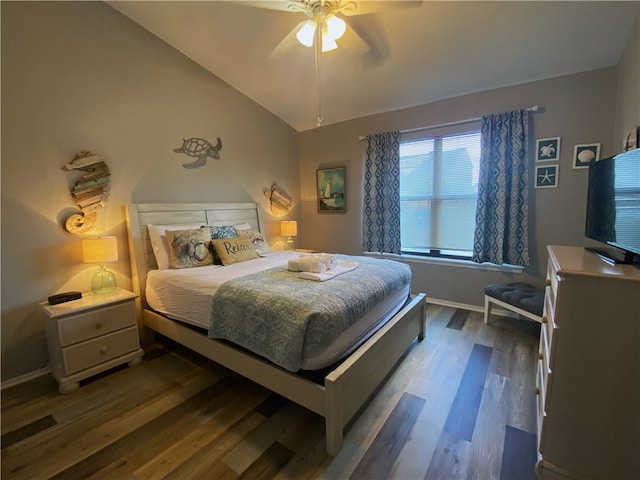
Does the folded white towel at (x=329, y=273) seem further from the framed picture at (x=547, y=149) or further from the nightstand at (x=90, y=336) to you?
the framed picture at (x=547, y=149)

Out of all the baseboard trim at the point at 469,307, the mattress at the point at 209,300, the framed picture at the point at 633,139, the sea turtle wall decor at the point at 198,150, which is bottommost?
the baseboard trim at the point at 469,307

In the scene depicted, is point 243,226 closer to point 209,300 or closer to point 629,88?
point 209,300

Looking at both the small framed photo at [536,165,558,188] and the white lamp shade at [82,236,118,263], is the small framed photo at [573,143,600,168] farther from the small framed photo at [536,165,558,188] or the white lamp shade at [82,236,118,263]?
the white lamp shade at [82,236,118,263]

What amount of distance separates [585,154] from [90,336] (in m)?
4.54

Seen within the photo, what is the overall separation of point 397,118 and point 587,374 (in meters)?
3.28

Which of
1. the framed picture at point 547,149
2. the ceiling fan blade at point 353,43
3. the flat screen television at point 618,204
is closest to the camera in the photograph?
the flat screen television at point 618,204

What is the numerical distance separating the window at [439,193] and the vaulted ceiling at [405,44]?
57cm

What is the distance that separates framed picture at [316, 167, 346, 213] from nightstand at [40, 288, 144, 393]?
2875 mm

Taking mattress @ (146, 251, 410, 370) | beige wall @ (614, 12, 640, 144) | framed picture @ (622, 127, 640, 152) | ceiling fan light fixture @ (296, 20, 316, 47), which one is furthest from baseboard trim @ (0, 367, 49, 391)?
beige wall @ (614, 12, 640, 144)

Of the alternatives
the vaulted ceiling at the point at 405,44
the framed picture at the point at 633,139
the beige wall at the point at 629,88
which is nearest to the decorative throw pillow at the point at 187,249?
the vaulted ceiling at the point at 405,44

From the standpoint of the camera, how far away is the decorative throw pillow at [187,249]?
2697mm

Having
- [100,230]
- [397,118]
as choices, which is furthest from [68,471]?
[397,118]

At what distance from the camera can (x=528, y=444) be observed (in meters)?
1.57

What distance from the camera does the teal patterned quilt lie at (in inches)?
60.7
